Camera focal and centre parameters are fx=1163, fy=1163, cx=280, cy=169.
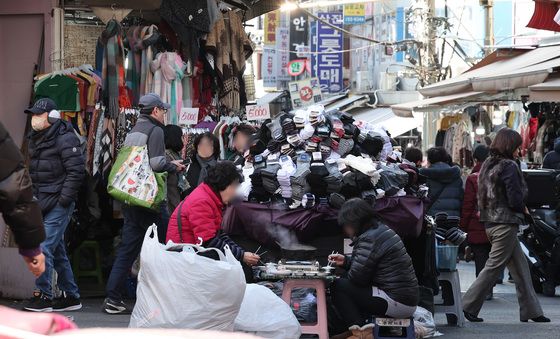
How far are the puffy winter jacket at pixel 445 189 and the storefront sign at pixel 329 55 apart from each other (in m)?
24.6

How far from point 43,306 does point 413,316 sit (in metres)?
3.56

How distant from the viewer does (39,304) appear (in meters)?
11.0

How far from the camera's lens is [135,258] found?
1164cm

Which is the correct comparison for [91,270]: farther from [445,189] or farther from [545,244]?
[545,244]

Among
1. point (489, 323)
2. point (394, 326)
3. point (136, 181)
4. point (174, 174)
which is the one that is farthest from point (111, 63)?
point (489, 323)

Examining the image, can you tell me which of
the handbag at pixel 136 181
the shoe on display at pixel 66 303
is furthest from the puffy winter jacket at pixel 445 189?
the shoe on display at pixel 66 303

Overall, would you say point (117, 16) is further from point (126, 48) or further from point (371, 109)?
point (371, 109)

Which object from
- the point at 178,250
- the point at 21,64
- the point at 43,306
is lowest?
the point at 43,306

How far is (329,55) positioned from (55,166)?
31.1m

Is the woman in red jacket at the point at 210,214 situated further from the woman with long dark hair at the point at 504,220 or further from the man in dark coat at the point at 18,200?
the woman with long dark hair at the point at 504,220

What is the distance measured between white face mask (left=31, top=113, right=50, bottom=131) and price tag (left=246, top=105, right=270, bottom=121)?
12.5 ft

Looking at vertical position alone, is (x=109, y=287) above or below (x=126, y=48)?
below

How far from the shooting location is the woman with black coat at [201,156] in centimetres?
1221

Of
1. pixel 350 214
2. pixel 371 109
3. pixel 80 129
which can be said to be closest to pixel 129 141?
pixel 80 129
